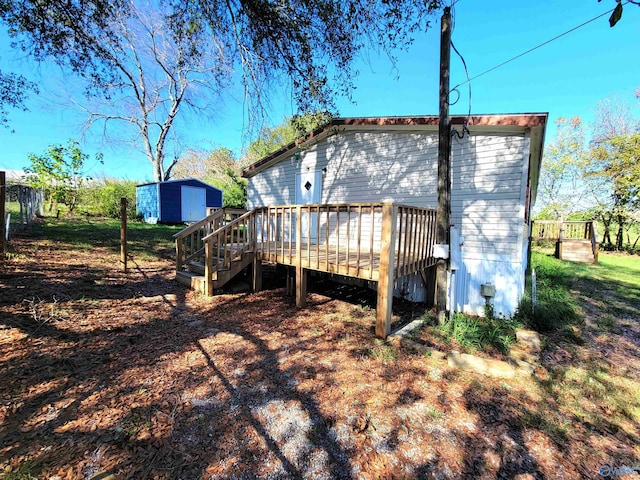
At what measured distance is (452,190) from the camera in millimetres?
6059

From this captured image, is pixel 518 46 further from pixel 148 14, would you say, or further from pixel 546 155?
pixel 546 155

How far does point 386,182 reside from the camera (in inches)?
272

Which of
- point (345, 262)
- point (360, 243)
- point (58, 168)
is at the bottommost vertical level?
point (345, 262)

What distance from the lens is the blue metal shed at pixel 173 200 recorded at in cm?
1795

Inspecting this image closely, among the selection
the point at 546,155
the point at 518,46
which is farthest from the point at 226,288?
the point at 546,155

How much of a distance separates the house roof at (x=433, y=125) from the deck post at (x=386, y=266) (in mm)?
2755

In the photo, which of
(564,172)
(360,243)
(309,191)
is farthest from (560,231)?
(360,243)

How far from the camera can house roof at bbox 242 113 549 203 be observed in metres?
5.06

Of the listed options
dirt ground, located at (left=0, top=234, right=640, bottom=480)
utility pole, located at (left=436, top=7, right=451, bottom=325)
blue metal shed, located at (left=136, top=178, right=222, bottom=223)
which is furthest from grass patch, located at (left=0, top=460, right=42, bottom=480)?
blue metal shed, located at (left=136, top=178, right=222, bottom=223)

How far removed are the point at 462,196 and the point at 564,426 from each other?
4320 millimetres

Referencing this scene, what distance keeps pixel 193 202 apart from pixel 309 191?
13.8 m

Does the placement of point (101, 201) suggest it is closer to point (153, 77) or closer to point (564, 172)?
point (153, 77)

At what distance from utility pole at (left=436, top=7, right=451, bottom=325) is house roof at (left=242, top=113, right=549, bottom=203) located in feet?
3.30

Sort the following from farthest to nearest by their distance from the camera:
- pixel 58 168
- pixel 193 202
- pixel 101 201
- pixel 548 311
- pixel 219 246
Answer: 1. pixel 193 202
2. pixel 101 201
3. pixel 58 168
4. pixel 219 246
5. pixel 548 311
